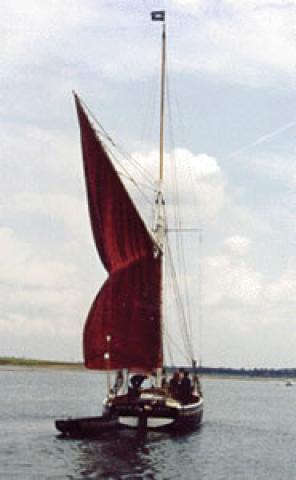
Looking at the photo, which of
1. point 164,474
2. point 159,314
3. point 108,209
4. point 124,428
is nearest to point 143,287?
point 159,314

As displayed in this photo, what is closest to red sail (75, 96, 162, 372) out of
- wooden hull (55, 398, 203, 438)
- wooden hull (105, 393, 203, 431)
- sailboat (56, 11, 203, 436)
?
sailboat (56, 11, 203, 436)

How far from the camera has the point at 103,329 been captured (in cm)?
4403

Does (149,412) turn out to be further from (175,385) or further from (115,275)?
(115,275)

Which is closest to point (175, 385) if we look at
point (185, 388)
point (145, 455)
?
point (185, 388)

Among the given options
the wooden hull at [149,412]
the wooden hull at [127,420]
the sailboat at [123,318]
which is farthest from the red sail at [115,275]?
the wooden hull at [127,420]

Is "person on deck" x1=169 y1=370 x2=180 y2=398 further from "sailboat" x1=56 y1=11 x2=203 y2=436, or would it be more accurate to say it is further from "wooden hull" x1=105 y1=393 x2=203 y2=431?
"wooden hull" x1=105 y1=393 x2=203 y2=431

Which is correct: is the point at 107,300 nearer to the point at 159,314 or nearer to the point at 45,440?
the point at 159,314

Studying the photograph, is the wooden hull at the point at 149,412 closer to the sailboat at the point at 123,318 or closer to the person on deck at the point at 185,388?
the sailboat at the point at 123,318

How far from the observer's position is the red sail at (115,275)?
1732 inches

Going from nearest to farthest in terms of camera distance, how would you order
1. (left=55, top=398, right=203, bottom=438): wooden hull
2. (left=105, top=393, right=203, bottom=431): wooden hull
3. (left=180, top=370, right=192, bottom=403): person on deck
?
(left=55, top=398, right=203, bottom=438): wooden hull < (left=105, top=393, right=203, bottom=431): wooden hull < (left=180, top=370, right=192, bottom=403): person on deck

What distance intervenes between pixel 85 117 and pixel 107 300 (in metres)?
9.17

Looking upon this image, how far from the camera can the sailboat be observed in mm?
42562

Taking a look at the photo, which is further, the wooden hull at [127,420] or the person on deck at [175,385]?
the person on deck at [175,385]

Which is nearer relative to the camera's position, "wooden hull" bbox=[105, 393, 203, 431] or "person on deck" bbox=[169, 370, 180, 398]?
"wooden hull" bbox=[105, 393, 203, 431]
